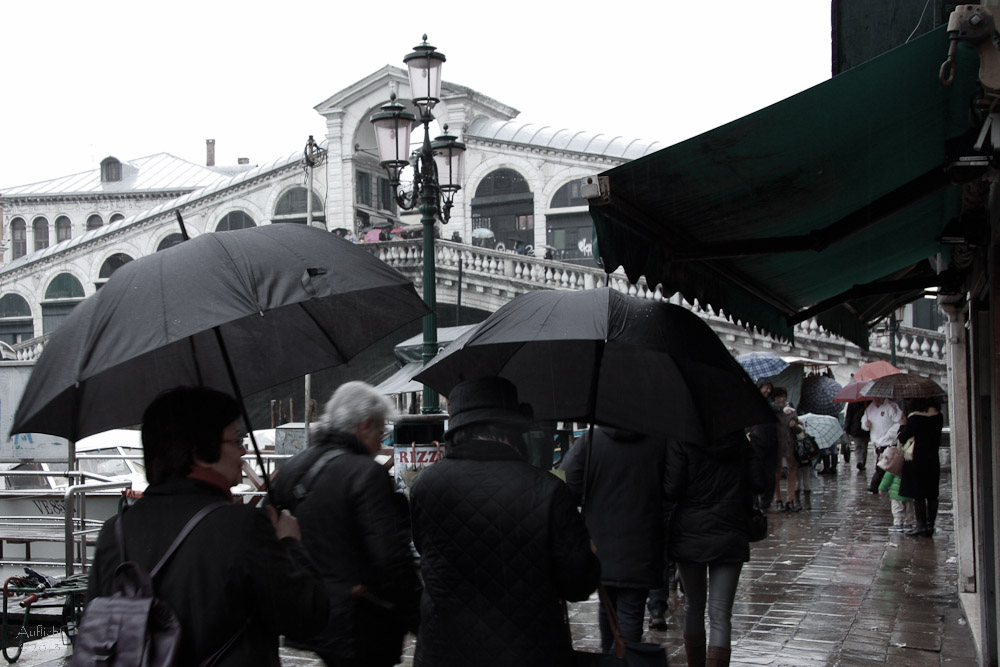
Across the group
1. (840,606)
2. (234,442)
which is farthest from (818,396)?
(234,442)

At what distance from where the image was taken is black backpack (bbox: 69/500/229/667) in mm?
2348

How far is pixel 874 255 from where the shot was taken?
6090 mm

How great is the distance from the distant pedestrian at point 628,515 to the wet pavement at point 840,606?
134 cm

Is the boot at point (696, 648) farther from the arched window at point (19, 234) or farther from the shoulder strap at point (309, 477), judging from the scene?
the arched window at point (19, 234)

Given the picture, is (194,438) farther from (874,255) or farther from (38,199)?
(38,199)

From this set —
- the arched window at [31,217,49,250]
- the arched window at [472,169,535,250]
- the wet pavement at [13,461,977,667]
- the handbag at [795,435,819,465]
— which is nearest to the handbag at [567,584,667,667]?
the wet pavement at [13,461,977,667]

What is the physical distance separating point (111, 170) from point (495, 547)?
5996 centimetres

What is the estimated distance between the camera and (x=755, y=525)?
5.27 metres

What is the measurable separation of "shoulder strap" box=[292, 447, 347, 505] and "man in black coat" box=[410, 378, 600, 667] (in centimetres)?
60

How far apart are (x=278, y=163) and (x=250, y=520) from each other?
44.3m

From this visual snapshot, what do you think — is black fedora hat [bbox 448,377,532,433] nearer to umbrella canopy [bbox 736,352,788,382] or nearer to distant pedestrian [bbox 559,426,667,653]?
distant pedestrian [bbox 559,426,667,653]

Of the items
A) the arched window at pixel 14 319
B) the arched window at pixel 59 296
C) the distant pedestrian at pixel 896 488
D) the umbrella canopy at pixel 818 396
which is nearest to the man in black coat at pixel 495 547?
the distant pedestrian at pixel 896 488

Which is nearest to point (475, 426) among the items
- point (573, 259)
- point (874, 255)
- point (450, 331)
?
point (874, 255)

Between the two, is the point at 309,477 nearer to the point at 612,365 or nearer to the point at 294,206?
the point at 612,365
